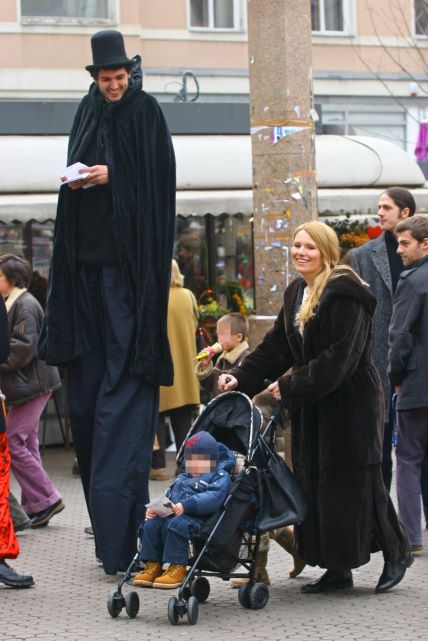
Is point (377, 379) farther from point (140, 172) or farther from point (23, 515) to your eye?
point (23, 515)

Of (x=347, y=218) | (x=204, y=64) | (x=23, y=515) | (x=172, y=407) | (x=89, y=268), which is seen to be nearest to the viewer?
(x=89, y=268)

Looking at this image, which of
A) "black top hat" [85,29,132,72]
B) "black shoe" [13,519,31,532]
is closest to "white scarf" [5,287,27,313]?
"black shoe" [13,519,31,532]

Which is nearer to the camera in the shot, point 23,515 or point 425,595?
point 425,595

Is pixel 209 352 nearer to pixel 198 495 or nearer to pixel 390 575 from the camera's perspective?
pixel 390 575

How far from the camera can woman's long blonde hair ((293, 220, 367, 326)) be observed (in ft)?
21.0

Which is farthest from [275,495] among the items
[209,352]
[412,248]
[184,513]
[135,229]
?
[209,352]

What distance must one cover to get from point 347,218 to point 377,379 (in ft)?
23.4

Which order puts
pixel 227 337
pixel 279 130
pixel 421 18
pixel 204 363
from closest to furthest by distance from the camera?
pixel 279 130 < pixel 227 337 < pixel 204 363 < pixel 421 18

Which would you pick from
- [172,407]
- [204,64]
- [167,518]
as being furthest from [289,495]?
[204,64]

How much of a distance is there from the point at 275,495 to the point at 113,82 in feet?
7.18

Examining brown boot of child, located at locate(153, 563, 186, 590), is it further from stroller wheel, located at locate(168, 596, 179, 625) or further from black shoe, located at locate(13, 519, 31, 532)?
black shoe, located at locate(13, 519, 31, 532)

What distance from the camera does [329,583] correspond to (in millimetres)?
6523

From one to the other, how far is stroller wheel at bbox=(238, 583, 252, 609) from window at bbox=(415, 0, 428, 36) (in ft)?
75.3

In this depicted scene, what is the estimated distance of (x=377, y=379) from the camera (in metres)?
6.46
